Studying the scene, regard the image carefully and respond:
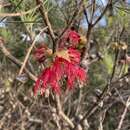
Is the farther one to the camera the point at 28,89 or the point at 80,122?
the point at 28,89

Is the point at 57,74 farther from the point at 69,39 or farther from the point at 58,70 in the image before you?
the point at 69,39

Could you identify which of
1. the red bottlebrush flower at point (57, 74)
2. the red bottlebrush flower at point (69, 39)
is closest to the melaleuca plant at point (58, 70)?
the red bottlebrush flower at point (57, 74)

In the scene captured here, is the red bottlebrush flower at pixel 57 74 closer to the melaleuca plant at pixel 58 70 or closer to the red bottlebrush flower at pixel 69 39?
the melaleuca plant at pixel 58 70

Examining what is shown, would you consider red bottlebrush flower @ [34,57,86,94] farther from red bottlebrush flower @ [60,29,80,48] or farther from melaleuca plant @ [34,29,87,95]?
red bottlebrush flower @ [60,29,80,48]

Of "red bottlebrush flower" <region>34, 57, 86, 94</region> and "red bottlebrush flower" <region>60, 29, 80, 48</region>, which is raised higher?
"red bottlebrush flower" <region>60, 29, 80, 48</region>

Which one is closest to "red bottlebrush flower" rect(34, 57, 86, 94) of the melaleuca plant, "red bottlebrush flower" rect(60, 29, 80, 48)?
the melaleuca plant

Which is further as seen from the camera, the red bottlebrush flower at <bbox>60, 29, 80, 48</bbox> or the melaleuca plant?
the red bottlebrush flower at <bbox>60, 29, 80, 48</bbox>

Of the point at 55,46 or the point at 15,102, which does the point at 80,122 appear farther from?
the point at 55,46

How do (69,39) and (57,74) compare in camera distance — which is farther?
(69,39)

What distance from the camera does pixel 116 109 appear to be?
4113 millimetres

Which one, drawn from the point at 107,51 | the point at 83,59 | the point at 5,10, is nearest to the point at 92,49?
the point at 107,51

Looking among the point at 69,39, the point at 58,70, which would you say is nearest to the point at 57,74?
the point at 58,70

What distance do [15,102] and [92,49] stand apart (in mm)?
614

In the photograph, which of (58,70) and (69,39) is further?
(69,39)
